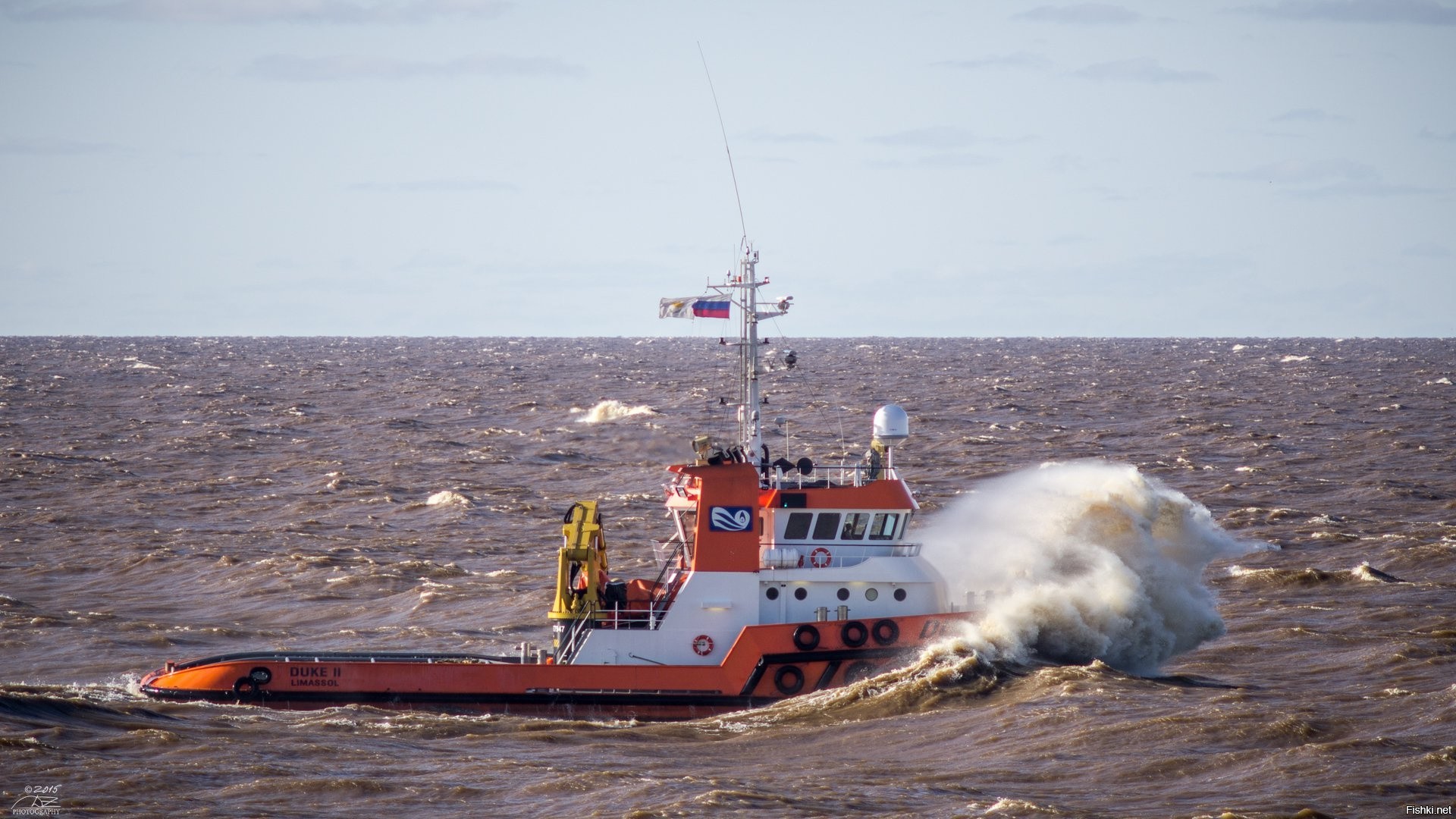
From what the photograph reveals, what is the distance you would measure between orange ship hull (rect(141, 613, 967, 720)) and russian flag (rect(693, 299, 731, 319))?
5018 mm

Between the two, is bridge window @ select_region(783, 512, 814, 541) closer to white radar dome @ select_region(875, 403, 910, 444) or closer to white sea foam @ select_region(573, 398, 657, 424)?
white radar dome @ select_region(875, 403, 910, 444)

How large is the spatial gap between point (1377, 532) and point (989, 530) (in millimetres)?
15968

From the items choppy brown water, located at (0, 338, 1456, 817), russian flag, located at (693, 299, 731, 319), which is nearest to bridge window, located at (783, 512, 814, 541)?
choppy brown water, located at (0, 338, 1456, 817)

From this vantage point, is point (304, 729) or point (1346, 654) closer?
point (304, 729)

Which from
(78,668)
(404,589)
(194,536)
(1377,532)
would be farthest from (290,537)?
(1377,532)

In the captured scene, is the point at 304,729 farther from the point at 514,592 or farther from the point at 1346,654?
the point at 1346,654

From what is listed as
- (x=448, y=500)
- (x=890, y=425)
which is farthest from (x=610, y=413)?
(x=890, y=425)

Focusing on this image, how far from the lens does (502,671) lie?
23.0 meters

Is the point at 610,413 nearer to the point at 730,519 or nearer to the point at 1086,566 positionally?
the point at 1086,566

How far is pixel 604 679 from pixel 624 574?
1195cm

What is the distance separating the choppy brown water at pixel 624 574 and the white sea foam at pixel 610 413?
1676 millimetres

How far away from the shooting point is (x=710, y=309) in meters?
23.5

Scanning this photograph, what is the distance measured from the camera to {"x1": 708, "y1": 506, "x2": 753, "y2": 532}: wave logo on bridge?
23.0 metres

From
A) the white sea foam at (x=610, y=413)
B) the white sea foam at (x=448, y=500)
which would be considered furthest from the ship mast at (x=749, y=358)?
the white sea foam at (x=610, y=413)
